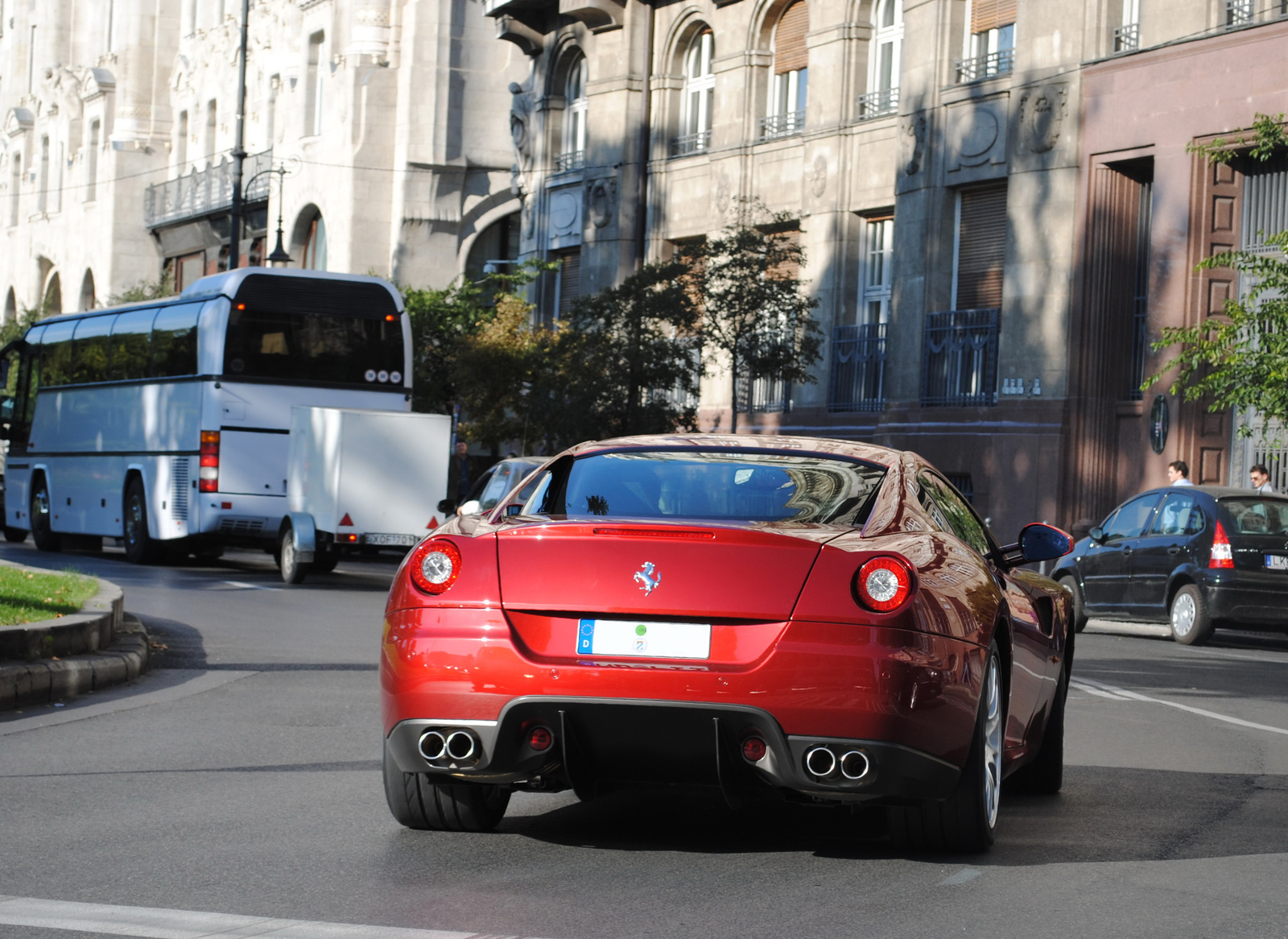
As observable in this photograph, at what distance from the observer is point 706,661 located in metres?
5.70

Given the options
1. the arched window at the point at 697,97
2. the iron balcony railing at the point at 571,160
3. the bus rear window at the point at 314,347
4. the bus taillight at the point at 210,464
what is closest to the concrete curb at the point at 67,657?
the bus taillight at the point at 210,464

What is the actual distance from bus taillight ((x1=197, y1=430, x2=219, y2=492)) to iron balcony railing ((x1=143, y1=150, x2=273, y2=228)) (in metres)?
31.2

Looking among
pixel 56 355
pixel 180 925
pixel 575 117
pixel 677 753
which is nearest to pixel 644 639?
pixel 677 753

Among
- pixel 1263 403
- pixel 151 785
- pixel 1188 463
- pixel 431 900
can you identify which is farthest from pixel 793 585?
pixel 1188 463

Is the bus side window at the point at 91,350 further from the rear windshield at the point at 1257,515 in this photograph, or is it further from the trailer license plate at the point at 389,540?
the rear windshield at the point at 1257,515

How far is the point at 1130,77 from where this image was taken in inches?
1031

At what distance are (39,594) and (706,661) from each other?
944 cm

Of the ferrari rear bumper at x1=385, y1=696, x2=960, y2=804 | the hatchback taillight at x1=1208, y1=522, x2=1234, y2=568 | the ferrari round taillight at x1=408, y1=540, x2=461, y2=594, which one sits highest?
the ferrari round taillight at x1=408, y1=540, x2=461, y2=594

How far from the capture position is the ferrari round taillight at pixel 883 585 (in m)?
5.75

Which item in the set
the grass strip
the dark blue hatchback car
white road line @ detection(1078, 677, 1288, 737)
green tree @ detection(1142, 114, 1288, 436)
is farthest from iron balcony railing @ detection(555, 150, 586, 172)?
white road line @ detection(1078, 677, 1288, 737)

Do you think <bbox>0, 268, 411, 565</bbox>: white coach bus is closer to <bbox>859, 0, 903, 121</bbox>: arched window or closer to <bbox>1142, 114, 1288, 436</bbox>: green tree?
<bbox>1142, 114, 1288, 436</bbox>: green tree

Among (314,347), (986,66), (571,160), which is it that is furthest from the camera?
(571,160)

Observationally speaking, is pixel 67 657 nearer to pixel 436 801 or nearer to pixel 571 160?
pixel 436 801

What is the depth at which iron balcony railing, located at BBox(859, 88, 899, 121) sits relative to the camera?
31109 millimetres
